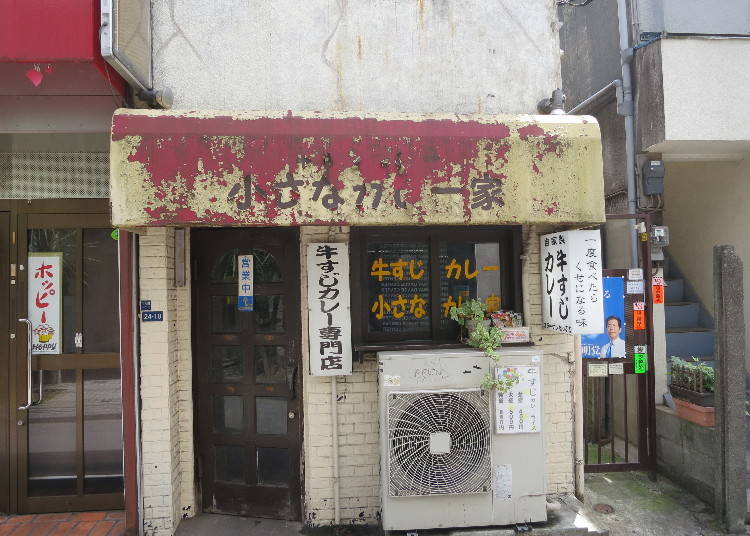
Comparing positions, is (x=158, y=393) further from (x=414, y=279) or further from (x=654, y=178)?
(x=654, y=178)

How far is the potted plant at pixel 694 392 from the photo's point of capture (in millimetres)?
4871

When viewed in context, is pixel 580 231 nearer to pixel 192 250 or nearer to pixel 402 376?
pixel 402 376

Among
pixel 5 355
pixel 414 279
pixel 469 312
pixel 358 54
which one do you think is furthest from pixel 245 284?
pixel 5 355

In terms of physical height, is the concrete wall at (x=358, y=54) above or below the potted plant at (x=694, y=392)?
above

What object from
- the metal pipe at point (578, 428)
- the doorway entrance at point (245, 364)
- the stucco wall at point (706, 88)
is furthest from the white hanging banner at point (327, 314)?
the stucco wall at point (706, 88)

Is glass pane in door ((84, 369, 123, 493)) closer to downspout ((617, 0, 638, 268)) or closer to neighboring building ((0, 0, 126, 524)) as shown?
neighboring building ((0, 0, 126, 524))

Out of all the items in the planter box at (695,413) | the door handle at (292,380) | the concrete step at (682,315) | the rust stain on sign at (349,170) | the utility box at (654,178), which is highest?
the utility box at (654,178)

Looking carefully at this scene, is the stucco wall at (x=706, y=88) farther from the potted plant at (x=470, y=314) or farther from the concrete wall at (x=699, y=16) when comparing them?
the potted plant at (x=470, y=314)

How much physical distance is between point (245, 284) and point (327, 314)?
95cm

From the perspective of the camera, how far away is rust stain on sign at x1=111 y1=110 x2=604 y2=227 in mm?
3316

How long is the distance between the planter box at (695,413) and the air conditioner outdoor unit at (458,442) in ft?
7.27

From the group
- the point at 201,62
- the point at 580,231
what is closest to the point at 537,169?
the point at 580,231

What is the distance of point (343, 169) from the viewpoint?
3426mm

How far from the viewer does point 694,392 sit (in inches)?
198
